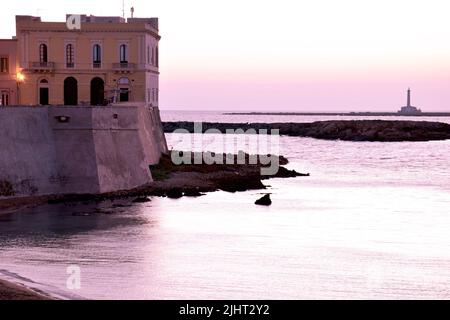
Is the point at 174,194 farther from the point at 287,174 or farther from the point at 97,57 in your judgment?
the point at 287,174

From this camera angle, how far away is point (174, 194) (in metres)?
46.5

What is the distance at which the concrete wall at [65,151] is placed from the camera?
4106 centimetres

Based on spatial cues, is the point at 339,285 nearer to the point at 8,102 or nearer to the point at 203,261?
the point at 203,261

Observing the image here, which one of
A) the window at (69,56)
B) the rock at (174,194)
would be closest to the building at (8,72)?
the window at (69,56)

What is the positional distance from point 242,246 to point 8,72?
26.6 m

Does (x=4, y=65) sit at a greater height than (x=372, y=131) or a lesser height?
greater

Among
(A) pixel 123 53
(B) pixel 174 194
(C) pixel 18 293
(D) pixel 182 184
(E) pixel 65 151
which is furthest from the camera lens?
(A) pixel 123 53

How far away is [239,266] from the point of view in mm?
28703

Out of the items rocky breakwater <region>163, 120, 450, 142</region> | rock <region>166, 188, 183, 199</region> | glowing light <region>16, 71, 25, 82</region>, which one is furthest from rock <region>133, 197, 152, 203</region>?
rocky breakwater <region>163, 120, 450, 142</region>

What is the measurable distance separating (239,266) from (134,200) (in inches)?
626

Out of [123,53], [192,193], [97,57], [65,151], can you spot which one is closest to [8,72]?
[97,57]

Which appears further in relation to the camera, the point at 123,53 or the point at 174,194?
the point at 123,53

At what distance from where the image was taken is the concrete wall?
4106 centimetres
